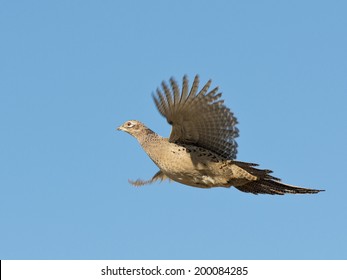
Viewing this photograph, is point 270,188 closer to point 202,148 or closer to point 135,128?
point 202,148

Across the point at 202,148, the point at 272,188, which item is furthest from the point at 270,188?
the point at 202,148

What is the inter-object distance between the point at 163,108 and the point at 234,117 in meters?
1.22

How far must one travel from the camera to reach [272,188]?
816 inches

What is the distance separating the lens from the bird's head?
21.5m

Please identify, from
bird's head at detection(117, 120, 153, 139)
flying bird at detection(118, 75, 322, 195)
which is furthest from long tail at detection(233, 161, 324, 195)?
bird's head at detection(117, 120, 153, 139)

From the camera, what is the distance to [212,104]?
64.7 ft

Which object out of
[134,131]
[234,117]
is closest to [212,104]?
[234,117]

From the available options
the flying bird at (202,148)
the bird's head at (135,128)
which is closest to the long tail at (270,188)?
the flying bird at (202,148)

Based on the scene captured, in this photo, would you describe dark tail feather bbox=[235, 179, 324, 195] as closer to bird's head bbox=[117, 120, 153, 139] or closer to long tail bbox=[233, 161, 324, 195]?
long tail bbox=[233, 161, 324, 195]

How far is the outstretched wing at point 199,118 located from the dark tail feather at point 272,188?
74 cm

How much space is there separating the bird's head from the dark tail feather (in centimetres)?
216

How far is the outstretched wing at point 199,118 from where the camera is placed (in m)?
19.7
